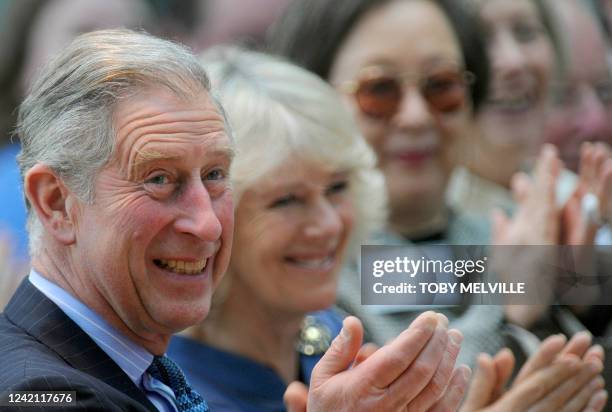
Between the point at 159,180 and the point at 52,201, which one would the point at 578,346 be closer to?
the point at 159,180

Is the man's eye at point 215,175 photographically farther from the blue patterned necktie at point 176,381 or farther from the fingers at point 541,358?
the fingers at point 541,358

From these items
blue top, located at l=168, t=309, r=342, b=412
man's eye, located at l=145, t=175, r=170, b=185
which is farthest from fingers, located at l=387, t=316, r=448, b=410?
blue top, located at l=168, t=309, r=342, b=412

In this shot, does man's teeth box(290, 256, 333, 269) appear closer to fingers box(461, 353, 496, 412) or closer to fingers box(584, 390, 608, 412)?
fingers box(461, 353, 496, 412)

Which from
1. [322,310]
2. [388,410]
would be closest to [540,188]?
[322,310]

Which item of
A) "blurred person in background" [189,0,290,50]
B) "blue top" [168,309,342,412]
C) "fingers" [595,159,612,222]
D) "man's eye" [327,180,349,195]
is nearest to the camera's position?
"blue top" [168,309,342,412]

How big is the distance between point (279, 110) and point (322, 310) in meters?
0.44

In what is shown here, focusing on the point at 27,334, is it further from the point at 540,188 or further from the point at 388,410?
the point at 540,188

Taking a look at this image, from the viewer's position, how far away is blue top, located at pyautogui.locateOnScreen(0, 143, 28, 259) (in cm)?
252

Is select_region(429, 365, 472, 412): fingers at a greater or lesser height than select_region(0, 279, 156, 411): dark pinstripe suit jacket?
greater

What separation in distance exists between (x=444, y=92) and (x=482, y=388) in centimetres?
→ 115

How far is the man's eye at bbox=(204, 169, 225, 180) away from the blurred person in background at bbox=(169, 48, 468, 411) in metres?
0.62

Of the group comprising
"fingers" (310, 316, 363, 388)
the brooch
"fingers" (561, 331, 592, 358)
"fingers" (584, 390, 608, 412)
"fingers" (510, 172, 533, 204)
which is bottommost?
the brooch

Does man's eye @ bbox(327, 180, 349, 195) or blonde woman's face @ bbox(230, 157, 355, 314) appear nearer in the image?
blonde woman's face @ bbox(230, 157, 355, 314)

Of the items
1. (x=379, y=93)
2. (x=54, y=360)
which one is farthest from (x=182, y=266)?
(x=379, y=93)
